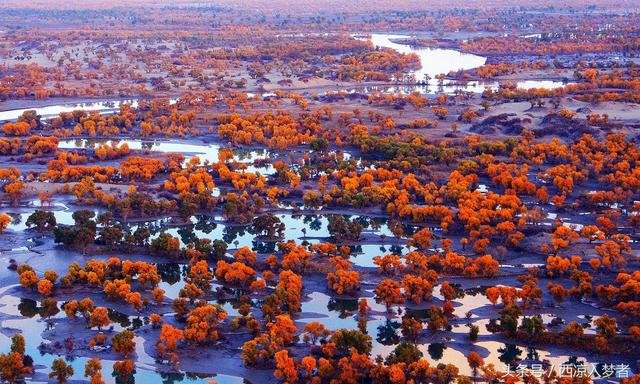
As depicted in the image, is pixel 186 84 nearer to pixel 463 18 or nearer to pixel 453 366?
pixel 453 366

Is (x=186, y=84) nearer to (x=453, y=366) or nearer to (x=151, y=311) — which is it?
(x=151, y=311)

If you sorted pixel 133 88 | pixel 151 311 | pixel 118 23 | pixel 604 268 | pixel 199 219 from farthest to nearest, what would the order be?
pixel 118 23
pixel 133 88
pixel 199 219
pixel 604 268
pixel 151 311

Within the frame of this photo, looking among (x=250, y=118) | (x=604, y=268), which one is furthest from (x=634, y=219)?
(x=250, y=118)

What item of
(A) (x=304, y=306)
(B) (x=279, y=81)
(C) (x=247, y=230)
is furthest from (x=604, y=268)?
(B) (x=279, y=81)

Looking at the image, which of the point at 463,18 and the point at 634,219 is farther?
the point at 463,18

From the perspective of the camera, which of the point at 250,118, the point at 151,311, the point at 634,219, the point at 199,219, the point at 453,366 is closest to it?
the point at 453,366

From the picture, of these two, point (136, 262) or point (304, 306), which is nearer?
point (304, 306)

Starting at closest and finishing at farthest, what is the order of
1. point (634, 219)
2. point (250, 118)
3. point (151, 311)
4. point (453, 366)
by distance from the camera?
point (453, 366) → point (151, 311) → point (634, 219) → point (250, 118)

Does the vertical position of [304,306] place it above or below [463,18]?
below

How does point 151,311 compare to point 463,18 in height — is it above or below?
below
